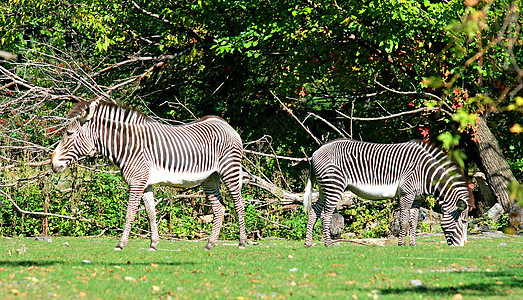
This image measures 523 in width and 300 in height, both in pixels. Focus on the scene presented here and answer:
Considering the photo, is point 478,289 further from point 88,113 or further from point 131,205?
point 88,113

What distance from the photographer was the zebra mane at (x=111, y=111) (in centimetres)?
1154

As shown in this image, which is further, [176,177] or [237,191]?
[237,191]

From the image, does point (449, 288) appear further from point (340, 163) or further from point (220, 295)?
point (340, 163)

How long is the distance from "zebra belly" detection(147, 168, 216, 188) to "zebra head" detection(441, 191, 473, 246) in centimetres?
511

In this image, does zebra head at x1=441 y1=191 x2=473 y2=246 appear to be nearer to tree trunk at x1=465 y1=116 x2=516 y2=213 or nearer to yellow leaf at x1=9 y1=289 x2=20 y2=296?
tree trunk at x1=465 y1=116 x2=516 y2=213

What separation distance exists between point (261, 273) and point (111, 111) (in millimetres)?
Answer: 5198

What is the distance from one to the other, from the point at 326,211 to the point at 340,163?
3.57ft

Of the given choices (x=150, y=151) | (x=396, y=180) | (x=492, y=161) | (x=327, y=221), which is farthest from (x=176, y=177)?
(x=492, y=161)

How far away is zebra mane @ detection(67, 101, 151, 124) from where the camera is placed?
37.9 feet

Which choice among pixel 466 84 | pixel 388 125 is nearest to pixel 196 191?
pixel 388 125

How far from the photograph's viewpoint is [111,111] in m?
11.7

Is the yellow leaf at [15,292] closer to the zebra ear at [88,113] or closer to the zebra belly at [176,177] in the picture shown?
the zebra belly at [176,177]

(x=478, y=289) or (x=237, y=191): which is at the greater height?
(x=237, y=191)

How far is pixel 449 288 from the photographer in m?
6.71
